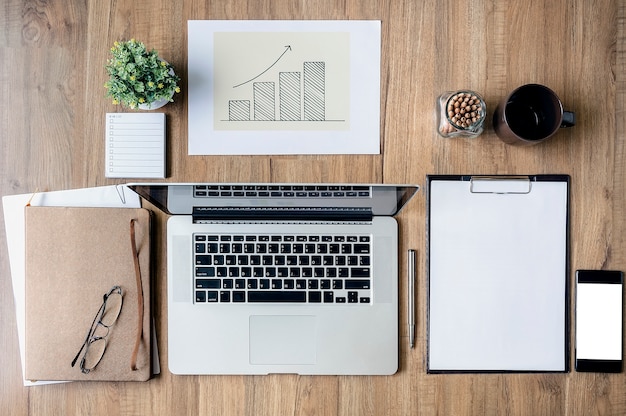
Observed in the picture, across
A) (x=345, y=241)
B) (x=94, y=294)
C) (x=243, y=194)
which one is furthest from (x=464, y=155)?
(x=94, y=294)

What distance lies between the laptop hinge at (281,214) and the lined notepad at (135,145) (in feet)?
0.42

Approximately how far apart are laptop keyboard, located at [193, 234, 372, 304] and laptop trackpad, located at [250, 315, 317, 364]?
0.14ft

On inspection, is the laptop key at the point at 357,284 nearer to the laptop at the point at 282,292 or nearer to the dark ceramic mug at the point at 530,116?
the laptop at the point at 282,292

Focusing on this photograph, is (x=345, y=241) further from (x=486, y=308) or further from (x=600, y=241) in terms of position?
(x=600, y=241)

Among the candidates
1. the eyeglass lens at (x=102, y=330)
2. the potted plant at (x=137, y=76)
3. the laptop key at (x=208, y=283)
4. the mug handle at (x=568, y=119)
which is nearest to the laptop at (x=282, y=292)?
the laptop key at (x=208, y=283)

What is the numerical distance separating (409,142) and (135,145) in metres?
0.54

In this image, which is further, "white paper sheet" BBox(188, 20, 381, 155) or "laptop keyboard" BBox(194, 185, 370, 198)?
"white paper sheet" BBox(188, 20, 381, 155)

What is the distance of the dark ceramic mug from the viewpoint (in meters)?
0.80

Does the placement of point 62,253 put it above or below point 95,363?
above

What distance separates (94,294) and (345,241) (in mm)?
498

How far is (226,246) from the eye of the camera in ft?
2.76

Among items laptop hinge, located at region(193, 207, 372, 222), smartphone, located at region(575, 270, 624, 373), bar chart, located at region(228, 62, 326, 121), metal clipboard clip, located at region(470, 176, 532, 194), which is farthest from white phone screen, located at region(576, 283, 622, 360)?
bar chart, located at region(228, 62, 326, 121)

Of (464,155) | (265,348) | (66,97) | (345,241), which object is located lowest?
(265,348)

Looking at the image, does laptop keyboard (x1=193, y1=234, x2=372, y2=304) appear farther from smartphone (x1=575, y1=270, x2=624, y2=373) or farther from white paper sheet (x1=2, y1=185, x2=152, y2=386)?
smartphone (x1=575, y1=270, x2=624, y2=373)
